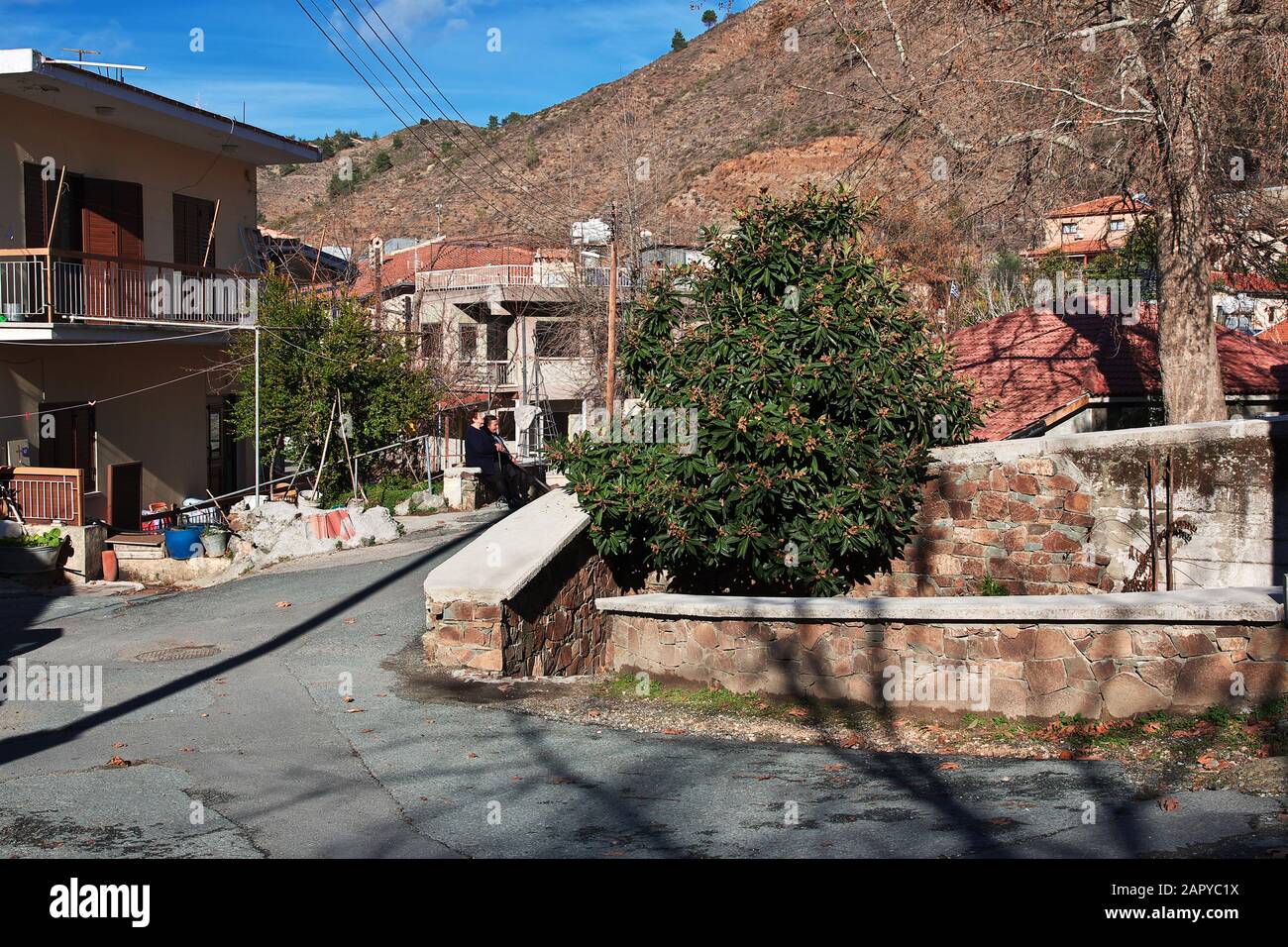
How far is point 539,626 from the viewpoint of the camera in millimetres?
9742

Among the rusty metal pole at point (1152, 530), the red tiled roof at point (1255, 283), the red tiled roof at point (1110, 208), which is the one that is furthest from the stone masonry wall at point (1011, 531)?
the red tiled roof at point (1255, 283)

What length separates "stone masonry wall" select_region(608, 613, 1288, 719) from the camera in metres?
7.76

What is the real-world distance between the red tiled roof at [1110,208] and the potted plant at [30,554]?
14391 mm

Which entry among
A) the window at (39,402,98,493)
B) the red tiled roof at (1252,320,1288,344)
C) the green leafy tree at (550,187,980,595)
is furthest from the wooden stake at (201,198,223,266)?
the red tiled roof at (1252,320,1288,344)

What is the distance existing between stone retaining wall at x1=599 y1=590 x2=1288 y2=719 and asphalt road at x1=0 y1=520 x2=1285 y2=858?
53.7 inches

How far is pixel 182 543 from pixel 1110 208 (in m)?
13.8

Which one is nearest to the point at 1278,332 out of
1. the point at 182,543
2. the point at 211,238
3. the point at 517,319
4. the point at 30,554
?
the point at 517,319

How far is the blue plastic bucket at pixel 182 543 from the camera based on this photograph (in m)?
17.0

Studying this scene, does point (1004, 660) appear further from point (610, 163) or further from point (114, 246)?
point (610, 163)

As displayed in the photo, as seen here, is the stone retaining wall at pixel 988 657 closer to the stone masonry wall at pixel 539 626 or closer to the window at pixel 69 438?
the stone masonry wall at pixel 539 626

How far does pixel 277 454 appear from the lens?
2105cm
